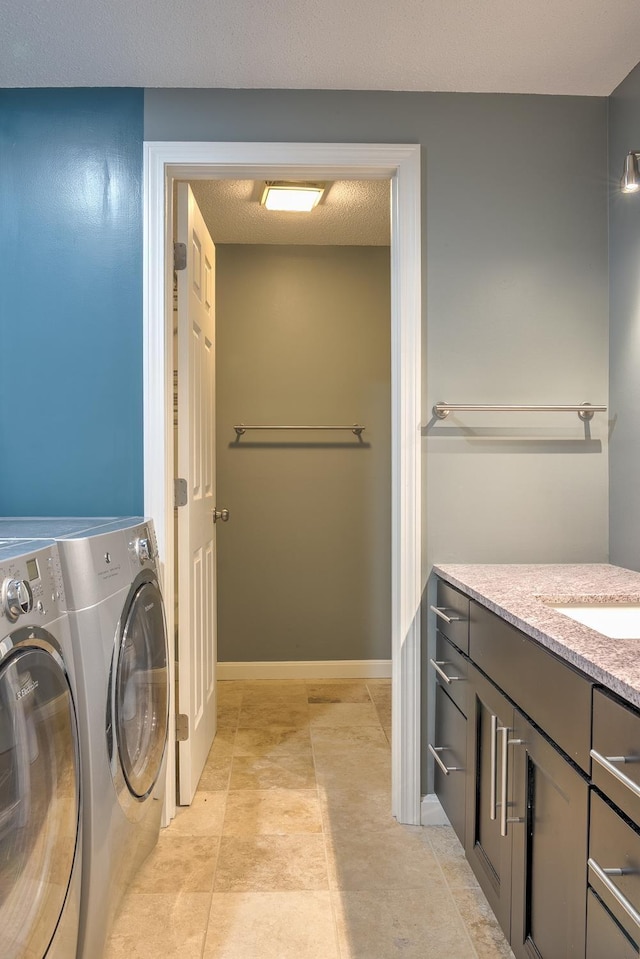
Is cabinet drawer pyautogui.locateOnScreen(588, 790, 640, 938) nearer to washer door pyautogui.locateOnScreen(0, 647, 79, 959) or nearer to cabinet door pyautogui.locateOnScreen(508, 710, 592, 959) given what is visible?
cabinet door pyautogui.locateOnScreen(508, 710, 592, 959)

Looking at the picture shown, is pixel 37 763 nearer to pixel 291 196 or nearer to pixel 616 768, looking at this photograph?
pixel 616 768

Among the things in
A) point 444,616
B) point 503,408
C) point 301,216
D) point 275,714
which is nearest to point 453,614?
point 444,616

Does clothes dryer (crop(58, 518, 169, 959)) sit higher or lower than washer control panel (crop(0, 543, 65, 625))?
lower

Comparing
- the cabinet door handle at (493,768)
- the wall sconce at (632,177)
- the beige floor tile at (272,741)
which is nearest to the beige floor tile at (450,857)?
the cabinet door handle at (493,768)

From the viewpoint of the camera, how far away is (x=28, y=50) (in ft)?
7.13

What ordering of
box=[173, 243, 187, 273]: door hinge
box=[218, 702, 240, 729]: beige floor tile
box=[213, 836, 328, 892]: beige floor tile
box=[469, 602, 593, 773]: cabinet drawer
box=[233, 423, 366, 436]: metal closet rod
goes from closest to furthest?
box=[469, 602, 593, 773]: cabinet drawer → box=[213, 836, 328, 892]: beige floor tile → box=[173, 243, 187, 273]: door hinge → box=[218, 702, 240, 729]: beige floor tile → box=[233, 423, 366, 436]: metal closet rod

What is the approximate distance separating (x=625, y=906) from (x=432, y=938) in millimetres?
953

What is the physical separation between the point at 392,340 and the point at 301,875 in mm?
1661

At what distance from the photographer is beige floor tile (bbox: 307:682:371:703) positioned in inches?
149

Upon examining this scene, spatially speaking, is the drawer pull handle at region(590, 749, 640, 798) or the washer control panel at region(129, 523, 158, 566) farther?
the washer control panel at region(129, 523, 158, 566)

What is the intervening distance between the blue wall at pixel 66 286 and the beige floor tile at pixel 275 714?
156cm

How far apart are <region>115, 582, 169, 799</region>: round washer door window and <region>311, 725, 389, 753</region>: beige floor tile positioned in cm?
118

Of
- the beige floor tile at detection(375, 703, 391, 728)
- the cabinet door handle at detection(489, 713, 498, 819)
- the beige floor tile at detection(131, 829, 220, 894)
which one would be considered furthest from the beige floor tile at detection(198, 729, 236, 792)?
the cabinet door handle at detection(489, 713, 498, 819)

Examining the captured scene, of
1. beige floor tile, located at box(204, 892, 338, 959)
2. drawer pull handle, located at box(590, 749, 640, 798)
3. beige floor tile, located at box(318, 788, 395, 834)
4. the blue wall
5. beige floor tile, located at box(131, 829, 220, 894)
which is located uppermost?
the blue wall
